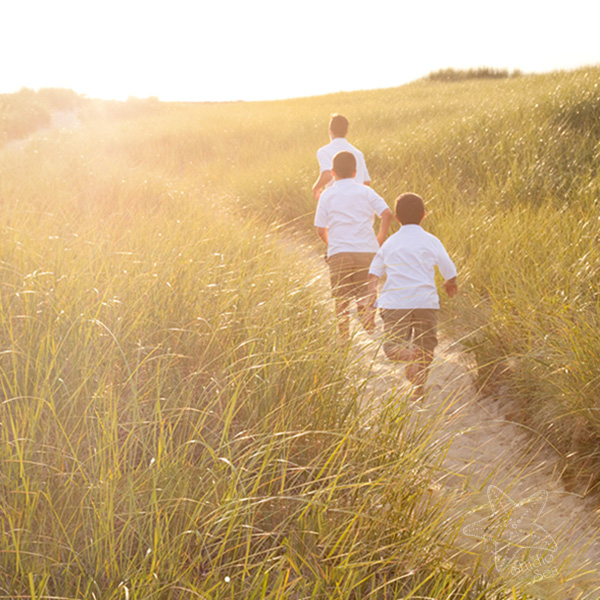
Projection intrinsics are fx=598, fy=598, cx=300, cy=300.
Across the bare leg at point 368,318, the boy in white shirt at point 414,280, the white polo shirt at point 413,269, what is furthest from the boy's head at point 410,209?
the bare leg at point 368,318

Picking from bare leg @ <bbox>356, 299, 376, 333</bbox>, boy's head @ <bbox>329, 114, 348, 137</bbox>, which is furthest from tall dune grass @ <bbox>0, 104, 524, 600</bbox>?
boy's head @ <bbox>329, 114, 348, 137</bbox>

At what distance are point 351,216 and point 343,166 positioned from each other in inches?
16.7

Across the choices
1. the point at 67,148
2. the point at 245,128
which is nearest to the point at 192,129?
the point at 245,128

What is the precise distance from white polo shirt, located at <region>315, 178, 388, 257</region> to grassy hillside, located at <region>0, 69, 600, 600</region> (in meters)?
0.45

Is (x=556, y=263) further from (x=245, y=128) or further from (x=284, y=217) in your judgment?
(x=245, y=128)

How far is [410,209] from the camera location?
12.8 feet

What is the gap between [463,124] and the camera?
9641 mm

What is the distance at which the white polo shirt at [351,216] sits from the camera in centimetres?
463

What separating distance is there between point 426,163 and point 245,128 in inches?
354

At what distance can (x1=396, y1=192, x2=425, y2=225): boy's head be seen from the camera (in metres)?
3.89

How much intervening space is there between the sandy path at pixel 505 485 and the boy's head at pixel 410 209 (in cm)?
106

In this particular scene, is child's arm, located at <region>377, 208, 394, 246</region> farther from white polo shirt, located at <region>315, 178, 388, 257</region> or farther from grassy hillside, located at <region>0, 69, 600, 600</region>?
grassy hillside, located at <region>0, 69, 600, 600</region>

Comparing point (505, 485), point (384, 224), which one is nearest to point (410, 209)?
point (384, 224)

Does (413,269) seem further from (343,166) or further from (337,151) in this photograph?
(337,151)
